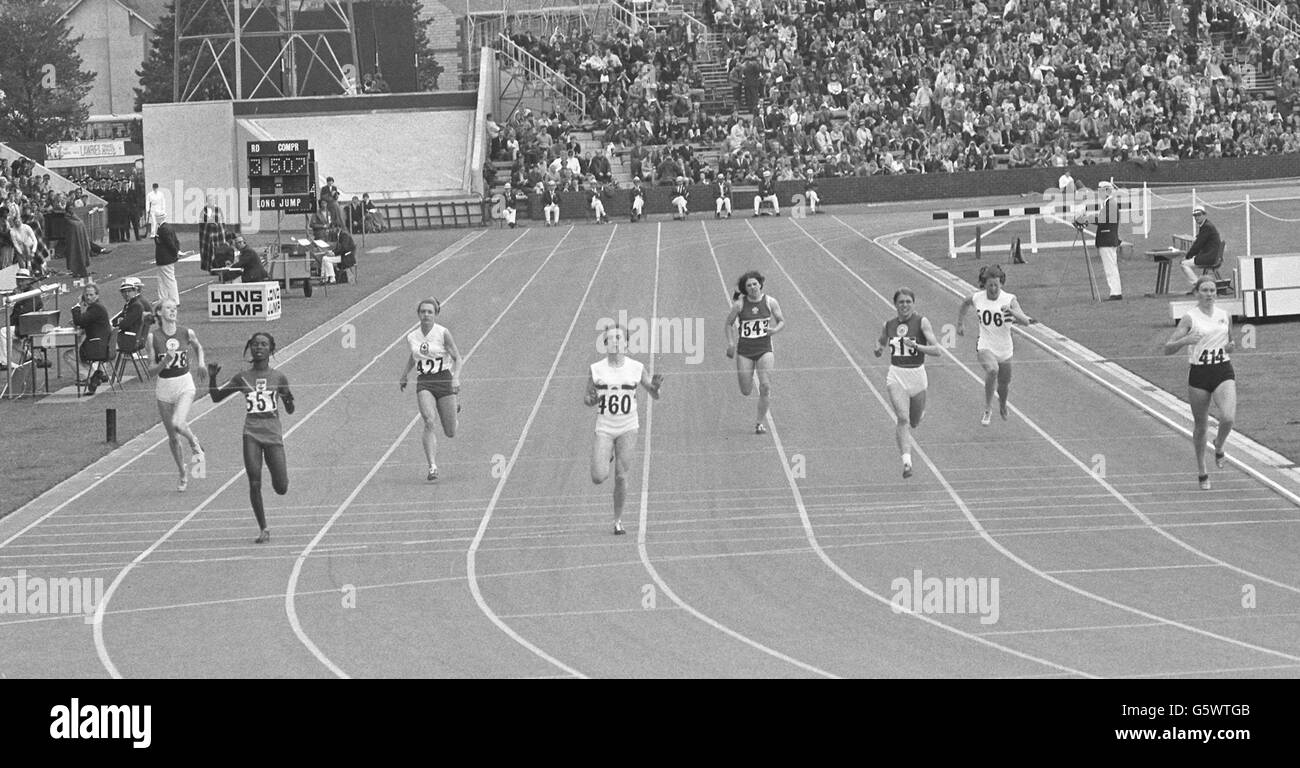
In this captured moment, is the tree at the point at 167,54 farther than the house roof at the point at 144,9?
→ No

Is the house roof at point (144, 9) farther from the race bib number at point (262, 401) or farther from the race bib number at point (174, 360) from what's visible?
the race bib number at point (262, 401)

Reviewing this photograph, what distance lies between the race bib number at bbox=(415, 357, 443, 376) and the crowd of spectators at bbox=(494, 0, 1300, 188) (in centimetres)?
3756

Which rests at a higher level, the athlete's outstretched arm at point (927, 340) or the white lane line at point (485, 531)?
the athlete's outstretched arm at point (927, 340)

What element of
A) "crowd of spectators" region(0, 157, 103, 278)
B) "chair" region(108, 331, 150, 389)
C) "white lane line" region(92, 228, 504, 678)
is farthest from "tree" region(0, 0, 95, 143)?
"white lane line" region(92, 228, 504, 678)

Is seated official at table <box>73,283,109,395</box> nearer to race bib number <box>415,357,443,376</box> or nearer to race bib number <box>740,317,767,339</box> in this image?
race bib number <box>415,357,443,376</box>

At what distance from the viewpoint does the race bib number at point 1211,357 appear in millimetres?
16062

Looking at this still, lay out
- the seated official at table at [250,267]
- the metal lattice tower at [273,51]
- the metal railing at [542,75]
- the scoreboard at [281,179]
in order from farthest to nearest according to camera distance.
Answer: the metal railing at [542,75] → the metal lattice tower at [273,51] → the scoreboard at [281,179] → the seated official at table at [250,267]

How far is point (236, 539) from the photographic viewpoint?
16.3 meters

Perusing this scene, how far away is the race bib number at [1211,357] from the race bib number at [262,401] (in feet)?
25.9

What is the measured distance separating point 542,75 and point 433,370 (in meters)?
47.5

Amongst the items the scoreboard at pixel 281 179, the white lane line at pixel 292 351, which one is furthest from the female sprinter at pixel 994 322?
the scoreboard at pixel 281 179
